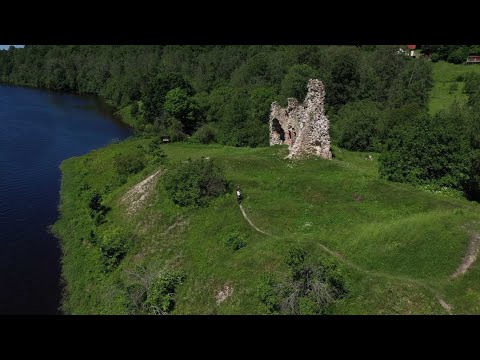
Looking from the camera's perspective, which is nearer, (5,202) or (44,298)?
(44,298)

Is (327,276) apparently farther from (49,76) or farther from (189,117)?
(49,76)

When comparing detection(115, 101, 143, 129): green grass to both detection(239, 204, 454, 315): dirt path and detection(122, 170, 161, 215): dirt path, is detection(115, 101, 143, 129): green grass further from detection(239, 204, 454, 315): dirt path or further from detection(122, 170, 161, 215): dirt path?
detection(239, 204, 454, 315): dirt path

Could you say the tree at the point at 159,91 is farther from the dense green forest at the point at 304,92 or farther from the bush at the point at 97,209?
the bush at the point at 97,209

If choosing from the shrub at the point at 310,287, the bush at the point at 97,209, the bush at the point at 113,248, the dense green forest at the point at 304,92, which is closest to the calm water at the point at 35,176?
the bush at the point at 113,248

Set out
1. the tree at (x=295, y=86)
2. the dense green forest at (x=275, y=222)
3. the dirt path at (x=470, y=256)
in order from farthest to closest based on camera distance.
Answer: the tree at (x=295, y=86) < the dense green forest at (x=275, y=222) < the dirt path at (x=470, y=256)

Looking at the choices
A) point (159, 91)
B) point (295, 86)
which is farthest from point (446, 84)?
point (159, 91)
